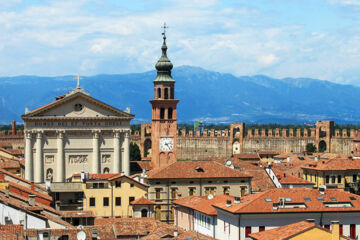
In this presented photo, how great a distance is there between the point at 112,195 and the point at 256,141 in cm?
12229

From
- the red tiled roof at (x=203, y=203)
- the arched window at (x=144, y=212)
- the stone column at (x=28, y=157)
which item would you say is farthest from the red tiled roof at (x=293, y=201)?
the stone column at (x=28, y=157)

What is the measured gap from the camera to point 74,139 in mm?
84188

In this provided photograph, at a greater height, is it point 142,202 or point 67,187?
point 67,187

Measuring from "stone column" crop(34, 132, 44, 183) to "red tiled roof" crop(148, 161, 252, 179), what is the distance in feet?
55.2

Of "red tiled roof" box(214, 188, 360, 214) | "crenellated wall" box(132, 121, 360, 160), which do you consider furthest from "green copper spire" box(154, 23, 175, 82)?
"crenellated wall" box(132, 121, 360, 160)

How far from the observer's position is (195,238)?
125 feet

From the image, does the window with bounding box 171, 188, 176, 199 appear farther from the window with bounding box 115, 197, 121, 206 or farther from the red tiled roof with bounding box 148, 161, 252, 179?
the window with bounding box 115, 197, 121, 206

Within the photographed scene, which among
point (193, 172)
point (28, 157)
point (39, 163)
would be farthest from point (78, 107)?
point (193, 172)

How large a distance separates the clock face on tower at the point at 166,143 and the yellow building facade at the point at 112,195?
26.2 m

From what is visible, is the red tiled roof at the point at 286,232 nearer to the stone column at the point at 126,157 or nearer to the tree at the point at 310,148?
the stone column at the point at 126,157

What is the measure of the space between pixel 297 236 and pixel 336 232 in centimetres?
158

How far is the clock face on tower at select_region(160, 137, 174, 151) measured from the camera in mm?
91300

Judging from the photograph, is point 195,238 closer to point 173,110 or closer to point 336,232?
point 336,232

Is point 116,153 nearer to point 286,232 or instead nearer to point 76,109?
point 76,109
